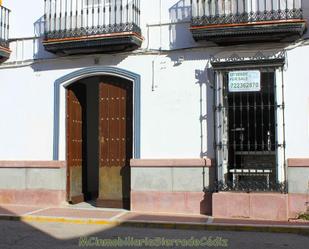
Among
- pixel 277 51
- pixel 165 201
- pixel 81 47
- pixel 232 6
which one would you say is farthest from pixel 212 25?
pixel 165 201

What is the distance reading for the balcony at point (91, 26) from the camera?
1200cm

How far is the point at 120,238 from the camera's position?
928cm

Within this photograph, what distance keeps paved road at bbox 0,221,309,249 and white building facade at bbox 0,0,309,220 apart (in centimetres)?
143

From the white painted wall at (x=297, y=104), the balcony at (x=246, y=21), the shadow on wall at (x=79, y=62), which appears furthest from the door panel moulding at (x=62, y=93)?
the white painted wall at (x=297, y=104)

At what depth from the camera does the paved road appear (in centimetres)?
871

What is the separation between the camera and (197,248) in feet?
28.1

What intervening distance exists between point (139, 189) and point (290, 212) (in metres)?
3.43

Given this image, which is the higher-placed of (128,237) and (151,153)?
(151,153)

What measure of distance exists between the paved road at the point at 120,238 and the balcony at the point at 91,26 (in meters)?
4.29

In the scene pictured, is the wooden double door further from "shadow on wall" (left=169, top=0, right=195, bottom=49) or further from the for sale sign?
the for sale sign

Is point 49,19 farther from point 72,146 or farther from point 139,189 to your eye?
point 139,189

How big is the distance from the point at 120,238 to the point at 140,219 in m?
1.70

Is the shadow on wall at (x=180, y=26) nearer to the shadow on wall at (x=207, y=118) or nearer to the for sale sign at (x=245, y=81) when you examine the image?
the shadow on wall at (x=207, y=118)

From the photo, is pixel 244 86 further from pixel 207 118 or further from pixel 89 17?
pixel 89 17
